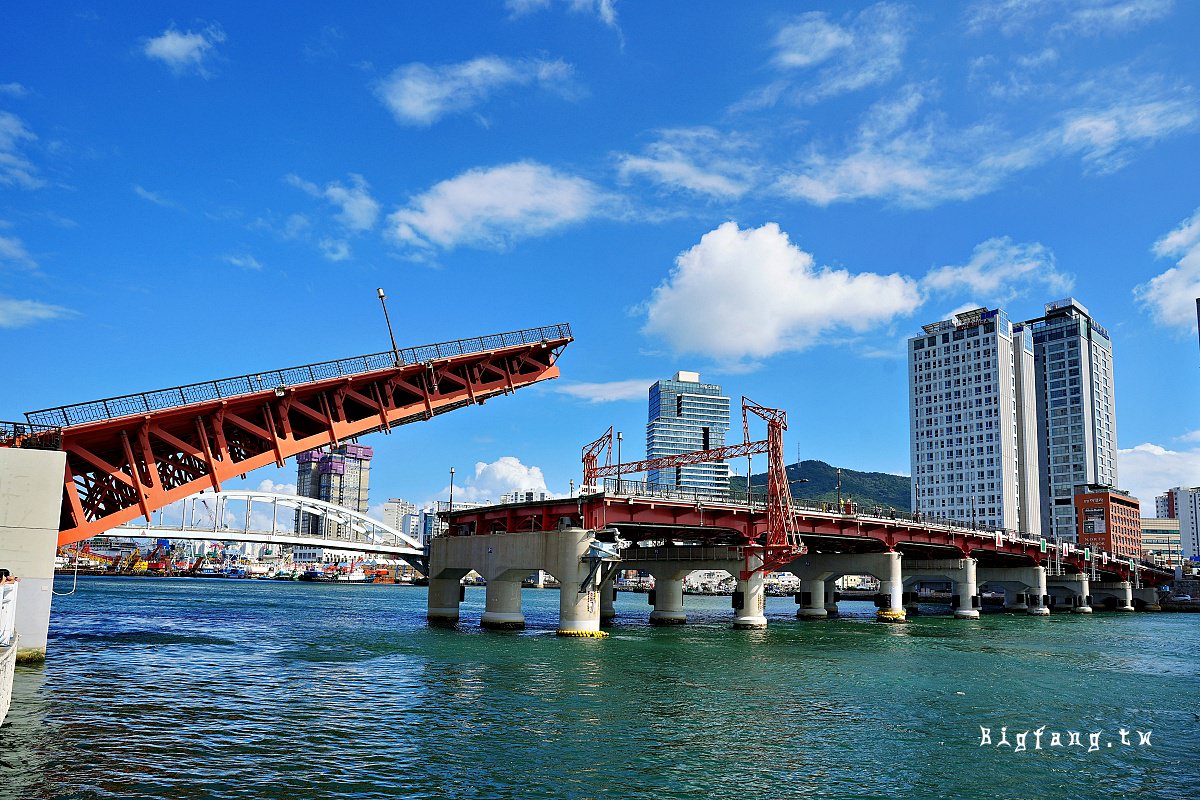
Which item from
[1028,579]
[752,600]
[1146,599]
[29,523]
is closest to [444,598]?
[752,600]

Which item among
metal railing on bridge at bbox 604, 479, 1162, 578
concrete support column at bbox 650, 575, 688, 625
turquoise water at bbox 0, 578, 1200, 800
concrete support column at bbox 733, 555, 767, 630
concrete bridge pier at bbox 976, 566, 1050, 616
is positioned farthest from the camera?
concrete bridge pier at bbox 976, 566, 1050, 616

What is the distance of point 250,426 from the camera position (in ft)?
142

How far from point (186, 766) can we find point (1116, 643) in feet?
202

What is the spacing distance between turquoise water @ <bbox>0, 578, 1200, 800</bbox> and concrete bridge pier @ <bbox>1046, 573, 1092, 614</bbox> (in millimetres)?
79253

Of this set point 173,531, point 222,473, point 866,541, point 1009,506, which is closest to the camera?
point 222,473

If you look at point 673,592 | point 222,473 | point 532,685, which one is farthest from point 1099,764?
point 673,592

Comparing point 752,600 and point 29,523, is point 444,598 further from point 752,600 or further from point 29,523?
point 29,523

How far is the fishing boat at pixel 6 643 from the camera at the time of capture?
67.0ft

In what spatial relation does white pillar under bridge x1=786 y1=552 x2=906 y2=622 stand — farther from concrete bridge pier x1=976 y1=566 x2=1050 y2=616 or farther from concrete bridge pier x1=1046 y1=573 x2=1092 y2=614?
concrete bridge pier x1=1046 y1=573 x2=1092 y2=614

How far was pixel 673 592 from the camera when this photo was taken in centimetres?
7981

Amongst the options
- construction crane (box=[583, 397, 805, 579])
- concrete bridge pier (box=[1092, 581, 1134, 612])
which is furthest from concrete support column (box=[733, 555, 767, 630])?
concrete bridge pier (box=[1092, 581, 1134, 612])

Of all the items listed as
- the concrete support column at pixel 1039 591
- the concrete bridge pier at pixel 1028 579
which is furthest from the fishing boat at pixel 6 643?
the concrete support column at pixel 1039 591

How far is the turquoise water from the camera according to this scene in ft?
64.1

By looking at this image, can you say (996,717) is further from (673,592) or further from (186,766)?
(673,592)
